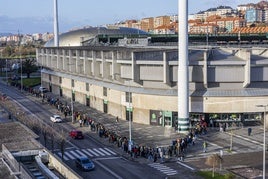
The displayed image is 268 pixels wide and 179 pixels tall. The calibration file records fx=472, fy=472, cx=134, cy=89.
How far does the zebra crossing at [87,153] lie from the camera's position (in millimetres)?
43375

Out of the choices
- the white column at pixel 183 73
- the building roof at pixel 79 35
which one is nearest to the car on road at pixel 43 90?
the building roof at pixel 79 35

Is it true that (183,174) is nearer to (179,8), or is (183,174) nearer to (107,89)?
(179,8)

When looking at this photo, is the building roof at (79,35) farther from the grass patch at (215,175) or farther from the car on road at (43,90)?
the grass patch at (215,175)

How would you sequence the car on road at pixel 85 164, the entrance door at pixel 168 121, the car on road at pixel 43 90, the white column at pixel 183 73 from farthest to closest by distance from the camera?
the car on road at pixel 43 90
the entrance door at pixel 168 121
the white column at pixel 183 73
the car on road at pixel 85 164

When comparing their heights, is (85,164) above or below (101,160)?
above

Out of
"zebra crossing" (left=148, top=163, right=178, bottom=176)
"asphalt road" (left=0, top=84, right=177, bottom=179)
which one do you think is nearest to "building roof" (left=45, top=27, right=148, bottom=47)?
"asphalt road" (left=0, top=84, right=177, bottom=179)

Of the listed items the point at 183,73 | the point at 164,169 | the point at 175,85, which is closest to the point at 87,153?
the point at 164,169

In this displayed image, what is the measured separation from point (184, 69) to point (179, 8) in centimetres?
696

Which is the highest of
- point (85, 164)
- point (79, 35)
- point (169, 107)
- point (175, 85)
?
point (79, 35)

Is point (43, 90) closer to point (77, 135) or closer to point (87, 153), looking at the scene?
point (77, 135)

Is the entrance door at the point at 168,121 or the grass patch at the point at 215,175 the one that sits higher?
the entrance door at the point at 168,121

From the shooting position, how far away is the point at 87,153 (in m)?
44.5

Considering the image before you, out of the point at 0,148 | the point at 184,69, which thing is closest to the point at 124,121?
the point at 184,69

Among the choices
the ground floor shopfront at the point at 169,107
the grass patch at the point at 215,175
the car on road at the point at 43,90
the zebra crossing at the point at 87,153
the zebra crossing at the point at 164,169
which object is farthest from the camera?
the car on road at the point at 43,90
